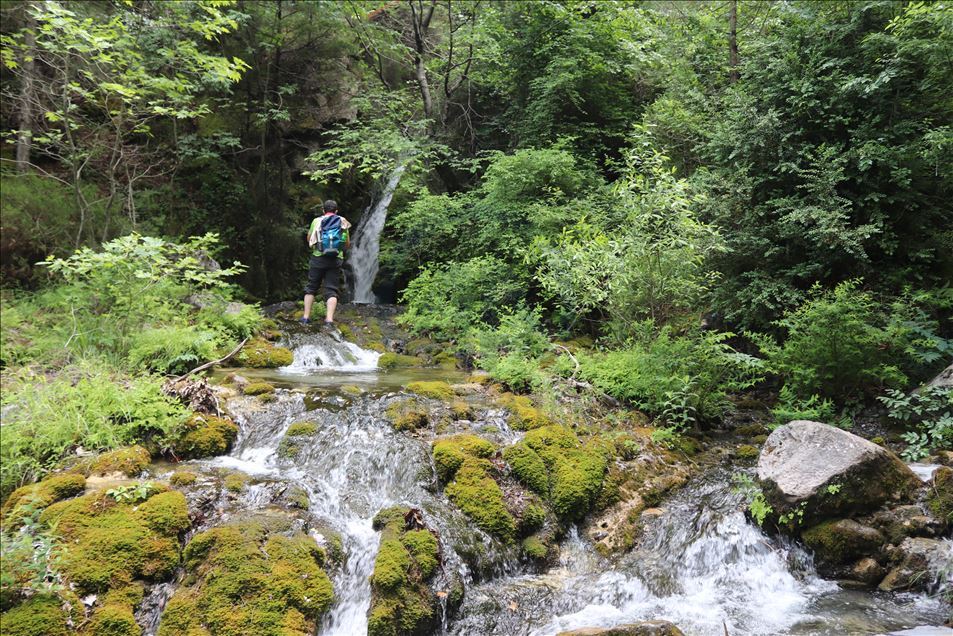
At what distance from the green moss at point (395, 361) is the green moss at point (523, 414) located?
3.32 meters

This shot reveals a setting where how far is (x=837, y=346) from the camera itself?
6.59 m

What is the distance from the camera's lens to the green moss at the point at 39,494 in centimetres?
384

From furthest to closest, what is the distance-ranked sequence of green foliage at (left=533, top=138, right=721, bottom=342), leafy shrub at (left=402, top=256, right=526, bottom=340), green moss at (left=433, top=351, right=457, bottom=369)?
leafy shrub at (left=402, top=256, right=526, bottom=340) → green moss at (left=433, top=351, right=457, bottom=369) → green foliage at (left=533, top=138, right=721, bottom=342)

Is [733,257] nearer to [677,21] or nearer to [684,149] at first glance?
[684,149]

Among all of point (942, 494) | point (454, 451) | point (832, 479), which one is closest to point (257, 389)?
point (454, 451)

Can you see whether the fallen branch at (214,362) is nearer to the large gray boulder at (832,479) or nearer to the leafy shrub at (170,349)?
the leafy shrub at (170,349)

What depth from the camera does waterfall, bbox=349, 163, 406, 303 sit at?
49.3ft

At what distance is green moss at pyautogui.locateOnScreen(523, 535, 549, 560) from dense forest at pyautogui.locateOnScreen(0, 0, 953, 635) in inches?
15.8

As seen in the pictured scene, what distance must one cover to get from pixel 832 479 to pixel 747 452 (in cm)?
162

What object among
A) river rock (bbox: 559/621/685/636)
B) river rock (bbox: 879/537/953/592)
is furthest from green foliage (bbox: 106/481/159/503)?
river rock (bbox: 879/537/953/592)

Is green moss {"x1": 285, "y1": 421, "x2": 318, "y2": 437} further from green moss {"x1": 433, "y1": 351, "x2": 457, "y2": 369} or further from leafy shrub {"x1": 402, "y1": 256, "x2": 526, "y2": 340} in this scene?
leafy shrub {"x1": 402, "y1": 256, "x2": 526, "y2": 340}

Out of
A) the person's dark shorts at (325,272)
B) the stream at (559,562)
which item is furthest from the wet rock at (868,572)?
the person's dark shorts at (325,272)

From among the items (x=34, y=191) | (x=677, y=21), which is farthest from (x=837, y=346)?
(x=34, y=191)

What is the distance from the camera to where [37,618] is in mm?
3256
